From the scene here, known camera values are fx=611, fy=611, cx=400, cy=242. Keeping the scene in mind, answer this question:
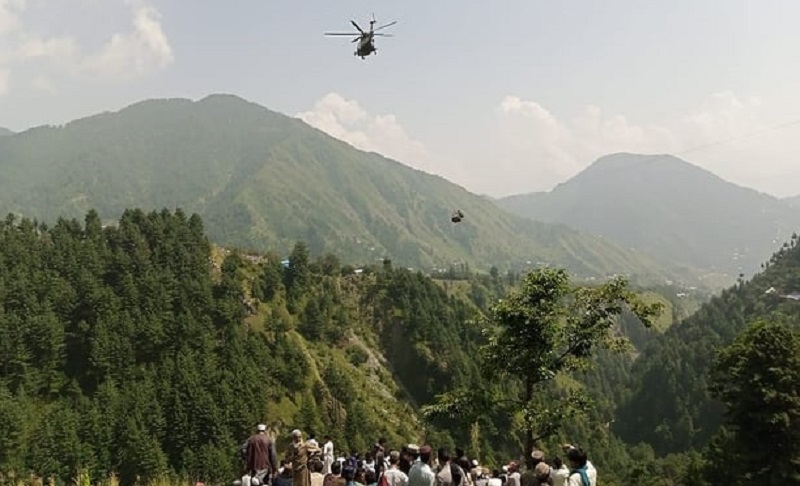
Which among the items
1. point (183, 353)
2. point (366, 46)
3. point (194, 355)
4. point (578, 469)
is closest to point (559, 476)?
point (578, 469)

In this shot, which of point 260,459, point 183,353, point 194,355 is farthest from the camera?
point 194,355

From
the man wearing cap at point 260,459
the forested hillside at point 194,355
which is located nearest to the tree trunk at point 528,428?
the man wearing cap at point 260,459

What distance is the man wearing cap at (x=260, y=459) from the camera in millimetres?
17672

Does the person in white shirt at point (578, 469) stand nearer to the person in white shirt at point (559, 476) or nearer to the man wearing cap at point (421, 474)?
the person in white shirt at point (559, 476)

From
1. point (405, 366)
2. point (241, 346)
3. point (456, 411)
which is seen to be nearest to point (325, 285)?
point (405, 366)

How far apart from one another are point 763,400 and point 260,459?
110ft

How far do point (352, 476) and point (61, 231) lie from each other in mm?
122261

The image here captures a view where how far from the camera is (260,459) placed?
17703 millimetres

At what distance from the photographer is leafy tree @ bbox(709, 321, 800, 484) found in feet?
121

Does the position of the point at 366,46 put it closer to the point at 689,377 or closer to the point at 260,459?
the point at 260,459

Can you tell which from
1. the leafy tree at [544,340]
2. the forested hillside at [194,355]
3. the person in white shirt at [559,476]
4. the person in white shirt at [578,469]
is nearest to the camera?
the person in white shirt at [578,469]

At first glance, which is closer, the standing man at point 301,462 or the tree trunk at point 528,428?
the standing man at point 301,462

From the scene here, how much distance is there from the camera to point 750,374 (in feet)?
132

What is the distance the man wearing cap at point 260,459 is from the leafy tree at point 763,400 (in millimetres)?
32355
